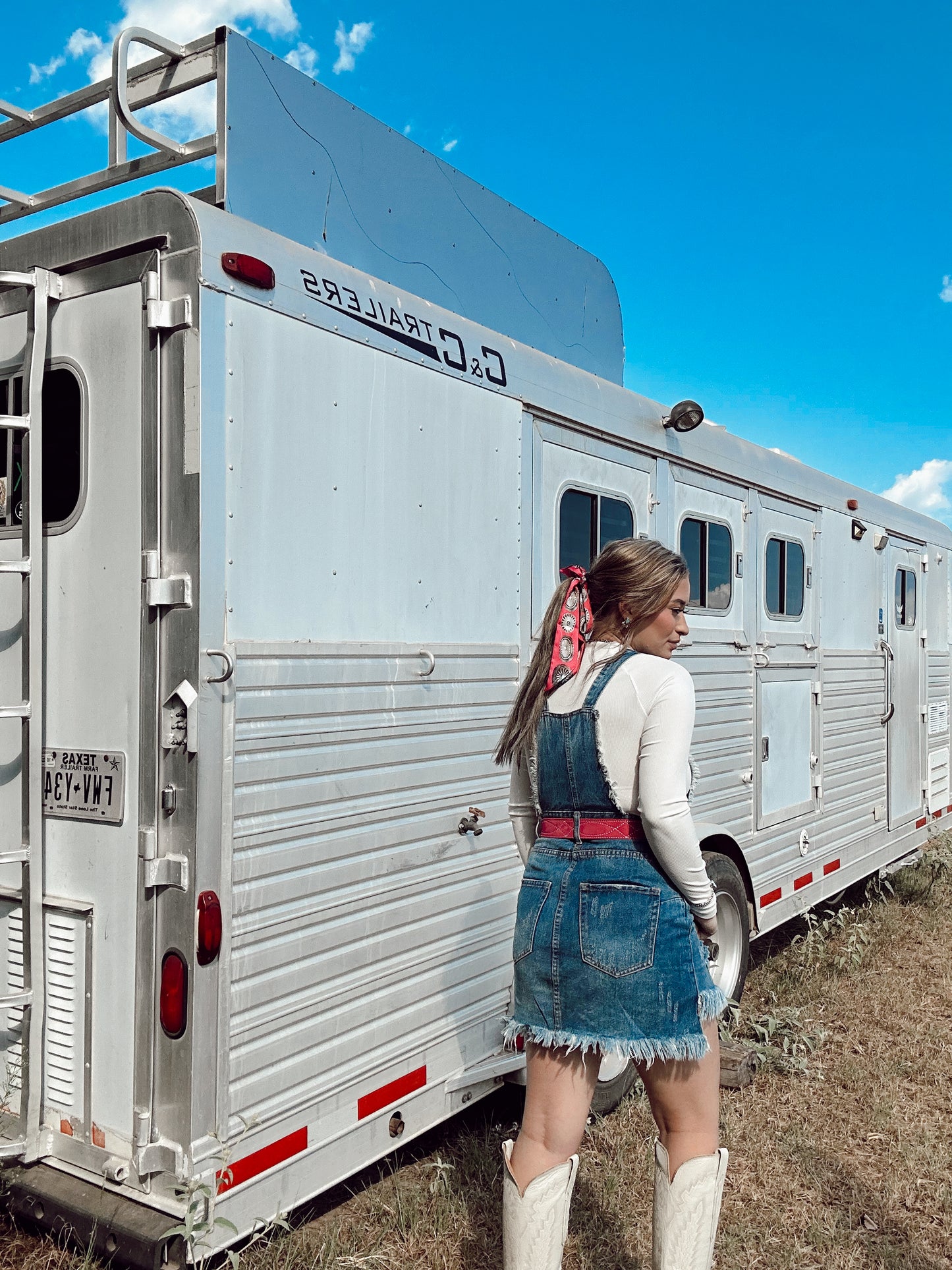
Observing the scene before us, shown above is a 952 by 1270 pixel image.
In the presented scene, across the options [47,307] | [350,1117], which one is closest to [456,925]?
[350,1117]

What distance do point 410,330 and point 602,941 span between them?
182 cm

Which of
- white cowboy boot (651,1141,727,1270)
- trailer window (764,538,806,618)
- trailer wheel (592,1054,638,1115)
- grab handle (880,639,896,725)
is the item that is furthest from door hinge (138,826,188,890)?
grab handle (880,639,896,725)

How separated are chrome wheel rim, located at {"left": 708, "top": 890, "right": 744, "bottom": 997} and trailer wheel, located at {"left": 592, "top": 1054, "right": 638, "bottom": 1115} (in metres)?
0.89

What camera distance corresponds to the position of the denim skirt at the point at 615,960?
2252mm

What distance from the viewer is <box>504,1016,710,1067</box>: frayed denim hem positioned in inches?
88.4

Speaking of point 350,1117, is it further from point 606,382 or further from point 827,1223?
point 606,382

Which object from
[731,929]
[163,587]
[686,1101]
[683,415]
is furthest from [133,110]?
[731,929]

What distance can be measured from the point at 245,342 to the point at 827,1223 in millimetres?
3146

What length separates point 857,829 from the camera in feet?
22.4

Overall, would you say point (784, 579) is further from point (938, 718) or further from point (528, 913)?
point (528, 913)

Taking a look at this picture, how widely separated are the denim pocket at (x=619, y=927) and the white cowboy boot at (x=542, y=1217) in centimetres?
43

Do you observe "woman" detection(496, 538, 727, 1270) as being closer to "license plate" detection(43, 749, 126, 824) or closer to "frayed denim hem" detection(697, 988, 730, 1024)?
"frayed denim hem" detection(697, 988, 730, 1024)

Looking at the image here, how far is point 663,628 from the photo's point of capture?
2461 millimetres

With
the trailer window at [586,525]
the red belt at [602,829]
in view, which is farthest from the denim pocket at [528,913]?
the trailer window at [586,525]
